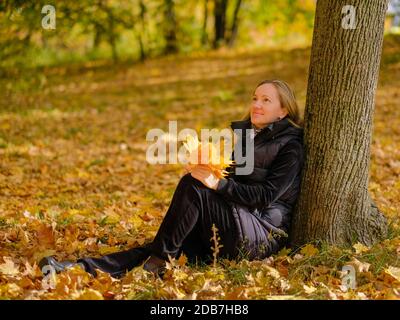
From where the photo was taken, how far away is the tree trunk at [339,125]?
3830 millimetres

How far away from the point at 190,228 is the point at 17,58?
18.2 feet

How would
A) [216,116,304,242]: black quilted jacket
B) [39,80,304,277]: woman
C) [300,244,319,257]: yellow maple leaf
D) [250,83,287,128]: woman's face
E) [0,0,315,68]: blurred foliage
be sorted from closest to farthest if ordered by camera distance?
[39,80,304,277]: woman → [216,116,304,242]: black quilted jacket → [300,244,319,257]: yellow maple leaf → [250,83,287,128]: woman's face → [0,0,315,68]: blurred foliage

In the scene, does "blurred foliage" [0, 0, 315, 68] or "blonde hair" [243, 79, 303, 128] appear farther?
"blurred foliage" [0, 0, 315, 68]

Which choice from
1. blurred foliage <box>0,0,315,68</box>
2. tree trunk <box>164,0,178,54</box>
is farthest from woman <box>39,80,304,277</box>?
tree trunk <box>164,0,178,54</box>

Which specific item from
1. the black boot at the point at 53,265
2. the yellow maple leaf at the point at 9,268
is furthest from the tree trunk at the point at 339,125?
the yellow maple leaf at the point at 9,268

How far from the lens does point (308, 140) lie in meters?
4.04

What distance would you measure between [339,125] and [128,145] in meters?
5.23

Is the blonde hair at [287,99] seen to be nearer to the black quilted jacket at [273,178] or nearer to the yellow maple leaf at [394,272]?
the black quilted jacket at [273,178]

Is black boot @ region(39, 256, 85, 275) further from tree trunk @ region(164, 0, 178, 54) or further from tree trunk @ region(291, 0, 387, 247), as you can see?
tree trunk @ region(164, 0, 178, 54)

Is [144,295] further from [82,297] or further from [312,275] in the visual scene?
[312,275]

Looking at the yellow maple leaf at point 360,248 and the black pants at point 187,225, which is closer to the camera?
the black pants at point 187,225

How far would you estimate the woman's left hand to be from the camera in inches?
141

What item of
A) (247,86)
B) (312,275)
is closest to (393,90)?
(247,86)

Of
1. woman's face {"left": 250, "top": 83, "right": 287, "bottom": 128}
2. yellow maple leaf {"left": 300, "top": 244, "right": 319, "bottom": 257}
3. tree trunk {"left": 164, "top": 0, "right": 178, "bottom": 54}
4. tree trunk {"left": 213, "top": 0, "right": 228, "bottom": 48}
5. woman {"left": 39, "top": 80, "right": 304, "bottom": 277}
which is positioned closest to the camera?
woman {"left": 39, "top": 80, "right": 304, "bottom": 277}
